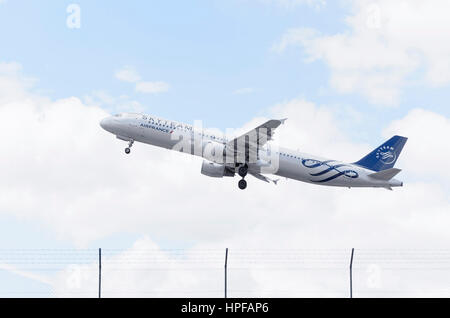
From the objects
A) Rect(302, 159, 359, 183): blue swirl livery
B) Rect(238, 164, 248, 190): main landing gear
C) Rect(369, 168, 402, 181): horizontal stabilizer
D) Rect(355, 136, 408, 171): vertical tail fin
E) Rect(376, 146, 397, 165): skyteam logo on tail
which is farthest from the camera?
Rect(376, 146, 397, 165): skyteam logo on tail

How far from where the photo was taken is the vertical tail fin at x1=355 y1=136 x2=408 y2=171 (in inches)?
2290

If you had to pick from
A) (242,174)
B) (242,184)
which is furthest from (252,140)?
(242,184)

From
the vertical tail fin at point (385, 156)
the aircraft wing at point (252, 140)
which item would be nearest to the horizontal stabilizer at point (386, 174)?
the vertical tail fin at point (385, 156)

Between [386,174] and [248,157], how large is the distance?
39.5ft

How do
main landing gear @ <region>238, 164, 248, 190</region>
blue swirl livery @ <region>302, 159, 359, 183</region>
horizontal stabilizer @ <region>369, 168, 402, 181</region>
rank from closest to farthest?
main landing gear @ <region>238, 164, 248, 190</region> → horizontal stabilizer @ <region>369, 168, 402, 181</region> → blue swirl livery @ <region>302, 159, 359, 183</region>

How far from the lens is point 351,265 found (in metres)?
24.6

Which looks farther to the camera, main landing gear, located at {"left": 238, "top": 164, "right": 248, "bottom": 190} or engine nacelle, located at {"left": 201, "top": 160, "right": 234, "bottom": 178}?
engine nacelle, located at {"left": 201, "top": 160, "right": 234, "bottom": 178}

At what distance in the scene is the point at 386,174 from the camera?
55.3 meters

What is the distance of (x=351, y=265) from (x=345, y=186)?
111 ft

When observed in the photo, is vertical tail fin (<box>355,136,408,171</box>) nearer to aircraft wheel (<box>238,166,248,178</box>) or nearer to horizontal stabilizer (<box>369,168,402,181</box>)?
horizontal stabilizer (<box>369,168,402,181</box>)

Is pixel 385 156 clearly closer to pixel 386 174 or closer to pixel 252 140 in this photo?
pixel 386 174

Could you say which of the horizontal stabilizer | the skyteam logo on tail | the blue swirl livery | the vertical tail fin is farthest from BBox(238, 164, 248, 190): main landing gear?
the skyteam logo on tail
